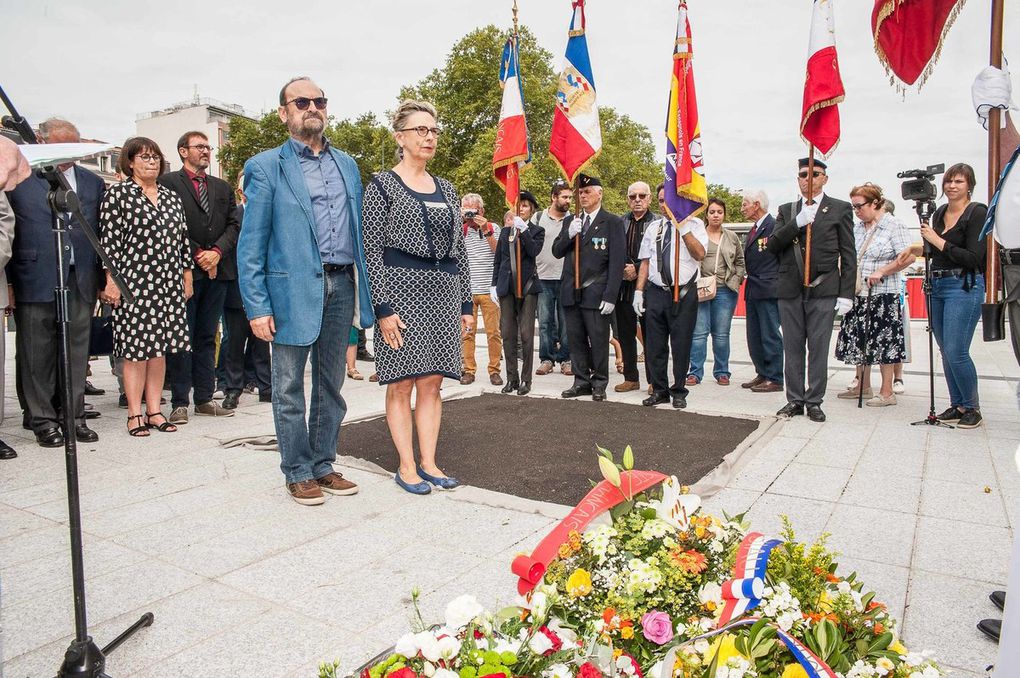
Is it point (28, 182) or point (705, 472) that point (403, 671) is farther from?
point (28, 182)

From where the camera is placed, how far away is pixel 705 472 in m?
4.47

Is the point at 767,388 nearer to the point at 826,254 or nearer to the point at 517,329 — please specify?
the point at 826,254

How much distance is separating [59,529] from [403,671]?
2.92m

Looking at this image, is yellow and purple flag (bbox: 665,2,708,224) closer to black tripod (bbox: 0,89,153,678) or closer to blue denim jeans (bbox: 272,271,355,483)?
blue denim jeans (bbox: 272,271,355,483)

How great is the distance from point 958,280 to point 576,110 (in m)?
3.91

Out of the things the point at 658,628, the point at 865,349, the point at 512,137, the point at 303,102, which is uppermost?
the point at 512,137

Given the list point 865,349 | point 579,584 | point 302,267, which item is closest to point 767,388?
point 865,349

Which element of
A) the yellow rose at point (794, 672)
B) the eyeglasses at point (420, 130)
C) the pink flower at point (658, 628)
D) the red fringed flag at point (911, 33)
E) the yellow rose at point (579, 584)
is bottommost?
the pink flower at point (658, 628)

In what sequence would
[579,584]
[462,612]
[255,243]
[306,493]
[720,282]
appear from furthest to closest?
[720,282] < [306,493] < [255,243] < [579,584] < [462,612]

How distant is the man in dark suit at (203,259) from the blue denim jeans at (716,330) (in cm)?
519

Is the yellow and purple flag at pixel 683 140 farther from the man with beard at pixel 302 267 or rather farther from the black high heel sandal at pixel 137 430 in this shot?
the black high heel sandal at pixel 137 430

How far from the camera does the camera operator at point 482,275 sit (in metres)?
8.43

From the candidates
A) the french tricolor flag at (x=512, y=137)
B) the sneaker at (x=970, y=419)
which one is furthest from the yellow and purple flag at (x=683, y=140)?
the sneaker at (x=970, y=419)

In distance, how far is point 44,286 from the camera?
5371mm
